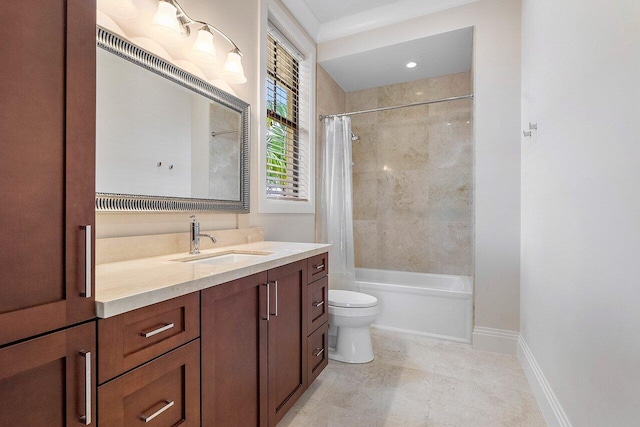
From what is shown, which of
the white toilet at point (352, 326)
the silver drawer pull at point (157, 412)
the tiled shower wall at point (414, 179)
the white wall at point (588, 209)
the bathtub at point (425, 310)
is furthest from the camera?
the tiled shower wall at point (414, 179)

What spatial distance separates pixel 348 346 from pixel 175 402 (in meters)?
1.51

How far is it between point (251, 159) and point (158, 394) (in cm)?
155

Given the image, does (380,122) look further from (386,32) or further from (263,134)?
(263,134)

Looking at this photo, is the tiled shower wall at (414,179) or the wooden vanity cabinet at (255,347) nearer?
the wooden vanity cabinet at (255,347)

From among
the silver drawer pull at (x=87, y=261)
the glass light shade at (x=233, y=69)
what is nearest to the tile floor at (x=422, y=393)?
the silver drawer pull at (x=87, y=261)

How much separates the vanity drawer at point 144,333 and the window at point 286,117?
4.32 feet

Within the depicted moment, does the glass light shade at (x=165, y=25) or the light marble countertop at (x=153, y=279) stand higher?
the glass light shade at (x=165, y=25)

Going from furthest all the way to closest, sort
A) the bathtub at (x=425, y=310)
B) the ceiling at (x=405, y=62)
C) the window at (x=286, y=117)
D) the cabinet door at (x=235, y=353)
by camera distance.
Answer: the ceiling at (x=405, y=62) → the bathtub at (x=425, y=310) → the window at (x=286, y=117) → the cabinet door at (x=235, y=353)

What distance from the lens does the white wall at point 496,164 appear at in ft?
7.75

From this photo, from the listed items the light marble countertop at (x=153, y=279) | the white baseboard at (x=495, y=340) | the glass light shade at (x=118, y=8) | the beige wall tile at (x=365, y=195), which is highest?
the glass light shade at (x=118, y=8)

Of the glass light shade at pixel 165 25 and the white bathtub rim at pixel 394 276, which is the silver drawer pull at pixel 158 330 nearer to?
the glass light shade at pixel 165 25

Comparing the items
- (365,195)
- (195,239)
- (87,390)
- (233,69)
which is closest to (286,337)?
(195,239)

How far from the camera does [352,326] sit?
2.21 meters

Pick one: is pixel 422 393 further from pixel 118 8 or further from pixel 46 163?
pixel 118 8
